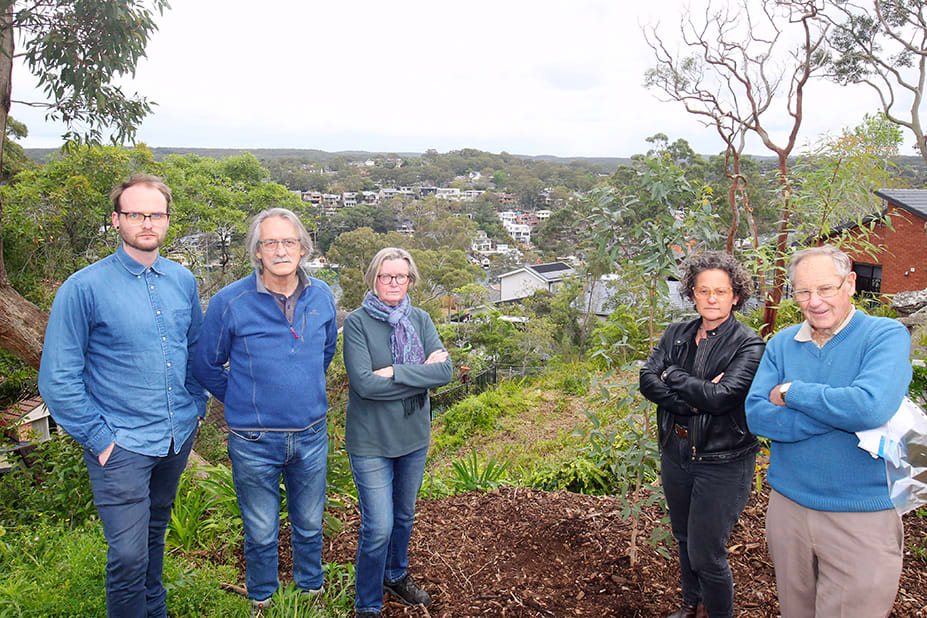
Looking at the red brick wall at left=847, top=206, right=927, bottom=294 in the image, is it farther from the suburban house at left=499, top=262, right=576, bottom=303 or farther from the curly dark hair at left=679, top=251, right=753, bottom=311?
the suburban house at left=499, top=262, right=576, bottom=303

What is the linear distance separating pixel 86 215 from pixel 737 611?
10.2 meters

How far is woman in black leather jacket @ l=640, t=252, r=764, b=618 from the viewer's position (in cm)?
207

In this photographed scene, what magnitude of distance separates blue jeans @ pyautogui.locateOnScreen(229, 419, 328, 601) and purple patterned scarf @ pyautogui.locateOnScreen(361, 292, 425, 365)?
0.43 metres

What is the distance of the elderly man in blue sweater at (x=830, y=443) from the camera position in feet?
5.60

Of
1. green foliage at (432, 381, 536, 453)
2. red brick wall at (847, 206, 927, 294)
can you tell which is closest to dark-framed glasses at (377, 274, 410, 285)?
green foliage at (432, 381, 536, 453)

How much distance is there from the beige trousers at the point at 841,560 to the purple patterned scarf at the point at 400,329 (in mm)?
1468

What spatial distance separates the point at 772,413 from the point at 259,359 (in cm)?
184

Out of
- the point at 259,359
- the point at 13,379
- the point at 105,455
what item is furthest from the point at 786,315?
the point at 13,379

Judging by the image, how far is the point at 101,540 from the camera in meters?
2.60

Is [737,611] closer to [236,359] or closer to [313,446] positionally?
[313,446]

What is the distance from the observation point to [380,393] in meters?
2.26

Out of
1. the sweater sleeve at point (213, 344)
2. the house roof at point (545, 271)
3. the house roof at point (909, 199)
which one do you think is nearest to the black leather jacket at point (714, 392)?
the sweater sleeve at point (213, 344)

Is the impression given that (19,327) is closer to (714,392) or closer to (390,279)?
(390,279)

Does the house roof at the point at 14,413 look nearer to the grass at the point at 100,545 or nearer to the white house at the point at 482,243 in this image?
the grass at the point at 100,545
